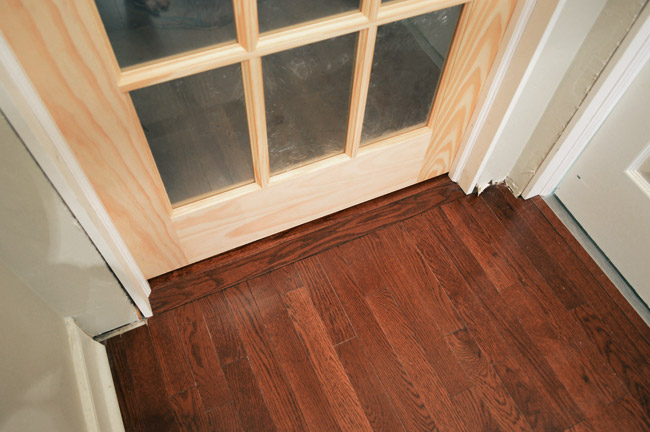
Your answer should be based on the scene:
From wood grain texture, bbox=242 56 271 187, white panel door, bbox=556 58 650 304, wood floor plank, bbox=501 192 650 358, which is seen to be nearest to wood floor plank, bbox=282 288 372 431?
wood grain texture, bbox=242 56 271 187

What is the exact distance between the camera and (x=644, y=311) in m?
1.42

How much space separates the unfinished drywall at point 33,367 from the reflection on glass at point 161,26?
1.50 ft

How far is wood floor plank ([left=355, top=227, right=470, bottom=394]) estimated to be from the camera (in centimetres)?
133

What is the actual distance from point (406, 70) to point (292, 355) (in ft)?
2.56

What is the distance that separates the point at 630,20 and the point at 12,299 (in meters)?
1.35

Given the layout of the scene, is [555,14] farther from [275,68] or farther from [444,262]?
[444,262]

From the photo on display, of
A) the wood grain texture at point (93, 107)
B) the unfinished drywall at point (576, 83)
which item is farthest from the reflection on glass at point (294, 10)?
the unfinished drywall at point (576, 83)

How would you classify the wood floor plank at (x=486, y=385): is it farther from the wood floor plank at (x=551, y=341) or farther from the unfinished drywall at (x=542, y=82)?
the unfinished drywall at (x=542, y=82)

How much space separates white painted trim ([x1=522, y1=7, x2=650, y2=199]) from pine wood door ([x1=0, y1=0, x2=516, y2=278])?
0.86 ft

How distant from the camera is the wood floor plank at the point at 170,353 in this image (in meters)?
1.28

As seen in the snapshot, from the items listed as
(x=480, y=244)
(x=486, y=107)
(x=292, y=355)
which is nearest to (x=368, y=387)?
(x=292, y=355)

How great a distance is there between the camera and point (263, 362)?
51.9 inches

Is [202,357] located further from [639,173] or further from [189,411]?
Answer: [639,173]

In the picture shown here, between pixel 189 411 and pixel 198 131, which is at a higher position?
pixel 198 131
